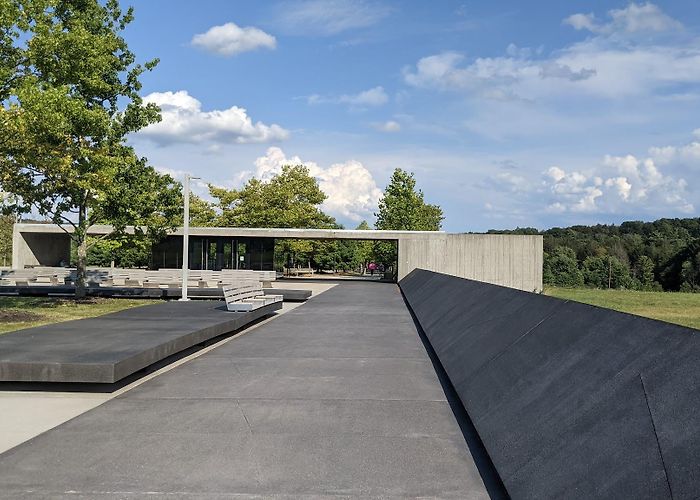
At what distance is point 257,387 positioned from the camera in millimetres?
8320

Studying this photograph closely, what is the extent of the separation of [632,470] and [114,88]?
23442mm

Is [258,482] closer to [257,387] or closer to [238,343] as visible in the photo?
[257,387]

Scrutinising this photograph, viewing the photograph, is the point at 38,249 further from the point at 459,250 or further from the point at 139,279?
the point at 459,250

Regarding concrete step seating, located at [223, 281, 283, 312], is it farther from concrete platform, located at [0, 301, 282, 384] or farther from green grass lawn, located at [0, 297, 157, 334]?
green grass lawn, located at [0, 297, 157, 334]

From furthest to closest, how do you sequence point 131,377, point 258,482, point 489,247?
point 489,247
point 131,377
point 258,482

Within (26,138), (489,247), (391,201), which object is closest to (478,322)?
(26,138)

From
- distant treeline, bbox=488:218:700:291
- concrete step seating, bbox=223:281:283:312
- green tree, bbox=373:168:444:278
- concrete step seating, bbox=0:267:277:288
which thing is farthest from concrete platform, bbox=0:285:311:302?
distant treeline, bbox=488:218:700:291

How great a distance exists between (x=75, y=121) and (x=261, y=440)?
15.6m

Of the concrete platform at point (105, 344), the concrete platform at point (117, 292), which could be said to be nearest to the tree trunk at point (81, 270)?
the concrete platform at point (117, 292)

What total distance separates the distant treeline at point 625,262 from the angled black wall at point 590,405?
263 feet

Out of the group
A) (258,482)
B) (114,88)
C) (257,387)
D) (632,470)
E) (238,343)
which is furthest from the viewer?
(114,88)

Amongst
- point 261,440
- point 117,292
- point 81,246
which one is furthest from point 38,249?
point 261,440

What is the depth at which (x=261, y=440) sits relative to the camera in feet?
19.5

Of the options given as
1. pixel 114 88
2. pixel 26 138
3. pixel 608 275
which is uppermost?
pixel 114 88
